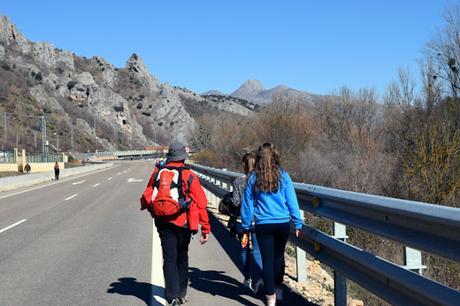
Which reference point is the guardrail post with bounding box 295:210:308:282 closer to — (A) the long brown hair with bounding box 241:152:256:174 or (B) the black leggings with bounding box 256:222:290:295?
(A) the long brown hair with bounding box 241:152:256:174

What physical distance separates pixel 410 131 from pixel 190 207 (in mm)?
21661

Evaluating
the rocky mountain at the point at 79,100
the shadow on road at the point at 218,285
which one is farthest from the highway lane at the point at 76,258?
the rocky mountain at the point at 79,100

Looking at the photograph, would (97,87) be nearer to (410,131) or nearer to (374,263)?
(410,131)

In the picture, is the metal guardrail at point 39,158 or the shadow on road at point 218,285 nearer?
the shadow on road at point 218,285

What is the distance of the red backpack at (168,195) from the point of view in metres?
5.67

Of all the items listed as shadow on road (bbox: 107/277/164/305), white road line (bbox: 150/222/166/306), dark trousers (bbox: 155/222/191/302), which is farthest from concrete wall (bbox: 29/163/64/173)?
dark trousers (bbox: 155/222/191/302)

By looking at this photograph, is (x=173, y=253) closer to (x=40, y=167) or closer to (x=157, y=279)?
(x=157, y=279)

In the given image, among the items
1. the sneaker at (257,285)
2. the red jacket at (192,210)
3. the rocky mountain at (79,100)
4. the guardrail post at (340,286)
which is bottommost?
the sneaker at (257,285)

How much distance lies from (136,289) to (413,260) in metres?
3.74

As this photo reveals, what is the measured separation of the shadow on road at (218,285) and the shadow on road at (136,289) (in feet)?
1.78

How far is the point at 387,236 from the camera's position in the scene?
4363 millimetres

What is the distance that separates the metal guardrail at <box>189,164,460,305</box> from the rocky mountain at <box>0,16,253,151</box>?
302 ft

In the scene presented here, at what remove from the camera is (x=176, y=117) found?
6959 inches

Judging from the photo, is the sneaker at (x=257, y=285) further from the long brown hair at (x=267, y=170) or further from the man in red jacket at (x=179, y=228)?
the long brown hair at (x=267, y=170)
